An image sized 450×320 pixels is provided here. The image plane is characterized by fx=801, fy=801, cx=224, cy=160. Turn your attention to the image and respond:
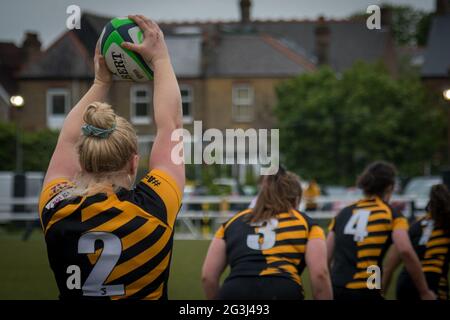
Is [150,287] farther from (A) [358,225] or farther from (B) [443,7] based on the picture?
(B) [443,7]

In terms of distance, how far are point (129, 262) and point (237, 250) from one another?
2219 mm

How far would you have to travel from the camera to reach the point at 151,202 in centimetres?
325

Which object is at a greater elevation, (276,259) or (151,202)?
(151,202)

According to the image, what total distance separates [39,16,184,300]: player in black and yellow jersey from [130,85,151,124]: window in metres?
37.1

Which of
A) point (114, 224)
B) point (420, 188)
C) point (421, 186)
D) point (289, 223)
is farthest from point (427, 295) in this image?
point (421, 186)

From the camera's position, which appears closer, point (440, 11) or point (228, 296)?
point (228, 296)

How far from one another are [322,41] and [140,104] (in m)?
14.4

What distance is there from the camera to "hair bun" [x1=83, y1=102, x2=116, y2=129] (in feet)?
10.5

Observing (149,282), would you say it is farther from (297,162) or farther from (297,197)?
(297,162)

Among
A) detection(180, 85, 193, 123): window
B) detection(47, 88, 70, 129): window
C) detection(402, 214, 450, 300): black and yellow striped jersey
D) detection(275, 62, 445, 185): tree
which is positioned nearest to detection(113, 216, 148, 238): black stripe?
detection(402, 214, 450, 300): black and yellow striped jersey

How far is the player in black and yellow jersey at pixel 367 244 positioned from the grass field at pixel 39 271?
442 cm

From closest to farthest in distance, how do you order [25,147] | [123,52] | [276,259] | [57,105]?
1. [123,52]
2. [276,259]
3. [25,147]
4. [57,105]

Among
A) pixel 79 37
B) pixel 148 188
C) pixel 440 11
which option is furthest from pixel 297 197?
pixel 440 11

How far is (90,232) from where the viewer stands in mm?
3225
